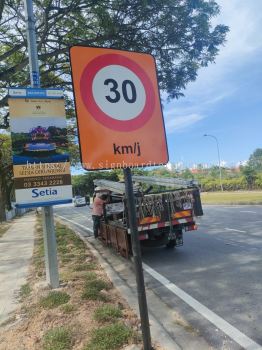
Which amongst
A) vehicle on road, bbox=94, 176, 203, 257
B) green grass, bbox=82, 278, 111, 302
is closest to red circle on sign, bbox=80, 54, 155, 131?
green grass, bbox=82, 278, 111, 302

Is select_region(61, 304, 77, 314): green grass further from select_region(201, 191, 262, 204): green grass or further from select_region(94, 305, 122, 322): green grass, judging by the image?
select_region(201, 191, 262, 204): green grass

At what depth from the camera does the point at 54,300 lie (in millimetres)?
5648

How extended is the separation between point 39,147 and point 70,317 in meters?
2.74

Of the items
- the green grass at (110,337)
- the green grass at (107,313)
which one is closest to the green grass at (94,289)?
the green grass at (107,313)

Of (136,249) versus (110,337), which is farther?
(110,337)

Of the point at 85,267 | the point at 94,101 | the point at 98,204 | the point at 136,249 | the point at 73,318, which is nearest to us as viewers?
the point at 94,101

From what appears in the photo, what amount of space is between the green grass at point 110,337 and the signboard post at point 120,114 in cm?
53

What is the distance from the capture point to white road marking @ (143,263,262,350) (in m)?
4.28

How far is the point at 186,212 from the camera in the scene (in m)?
10.1

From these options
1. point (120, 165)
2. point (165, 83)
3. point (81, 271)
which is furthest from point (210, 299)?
point (165, 83)

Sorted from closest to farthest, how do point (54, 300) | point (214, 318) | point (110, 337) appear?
point (110, 337) < point (214, 318) < point (54, 300)

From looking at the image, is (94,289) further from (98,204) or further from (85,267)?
(98,204)

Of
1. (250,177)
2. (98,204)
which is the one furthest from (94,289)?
(250,177)

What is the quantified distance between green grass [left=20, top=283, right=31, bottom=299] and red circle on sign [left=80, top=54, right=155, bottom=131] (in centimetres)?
412
